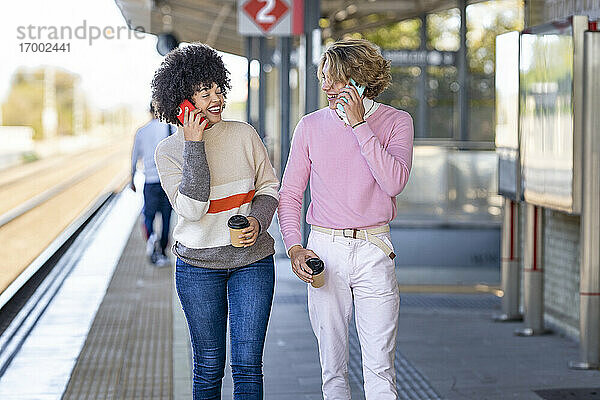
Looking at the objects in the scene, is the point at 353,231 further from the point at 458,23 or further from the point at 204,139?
the point at 458,23

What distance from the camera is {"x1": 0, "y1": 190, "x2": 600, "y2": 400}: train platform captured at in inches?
200

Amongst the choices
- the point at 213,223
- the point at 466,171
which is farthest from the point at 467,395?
the point at 466,171

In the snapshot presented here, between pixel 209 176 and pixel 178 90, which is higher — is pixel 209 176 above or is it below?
below

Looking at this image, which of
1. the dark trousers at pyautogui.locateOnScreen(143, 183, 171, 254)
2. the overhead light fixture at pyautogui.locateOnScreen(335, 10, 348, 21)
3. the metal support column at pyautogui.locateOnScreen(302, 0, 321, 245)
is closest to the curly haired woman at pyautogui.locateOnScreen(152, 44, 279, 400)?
A: the metal support column at pyautogui.locateOnScreen(302, 0, 321, 245)

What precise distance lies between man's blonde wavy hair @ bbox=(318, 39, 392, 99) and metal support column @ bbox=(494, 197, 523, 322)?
3847 millimetres

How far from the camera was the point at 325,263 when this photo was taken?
340 centimetres

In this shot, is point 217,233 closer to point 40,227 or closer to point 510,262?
point 510,262

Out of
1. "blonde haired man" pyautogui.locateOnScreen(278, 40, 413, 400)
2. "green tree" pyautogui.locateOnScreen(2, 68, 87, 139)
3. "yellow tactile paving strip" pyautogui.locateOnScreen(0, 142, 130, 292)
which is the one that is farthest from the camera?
"green tree" pyautogui.locateOnScreen(2, 68, 87, 139)

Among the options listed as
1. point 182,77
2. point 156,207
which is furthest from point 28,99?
point 182,77

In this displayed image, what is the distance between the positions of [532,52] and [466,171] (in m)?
4.62

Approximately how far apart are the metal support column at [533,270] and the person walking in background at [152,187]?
3.65 m

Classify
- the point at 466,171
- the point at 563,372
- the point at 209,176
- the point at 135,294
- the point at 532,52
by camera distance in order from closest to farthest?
the point at 209,176, the point at 563,372, the point at 532,52, the point at 135,294, the point at 466,171

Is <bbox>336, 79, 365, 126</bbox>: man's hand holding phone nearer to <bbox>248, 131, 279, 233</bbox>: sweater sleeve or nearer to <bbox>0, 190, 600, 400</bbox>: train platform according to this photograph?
<bbox>248, 131, 279, 233</bbox>: sweater sleeve

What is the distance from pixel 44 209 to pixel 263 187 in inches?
782
